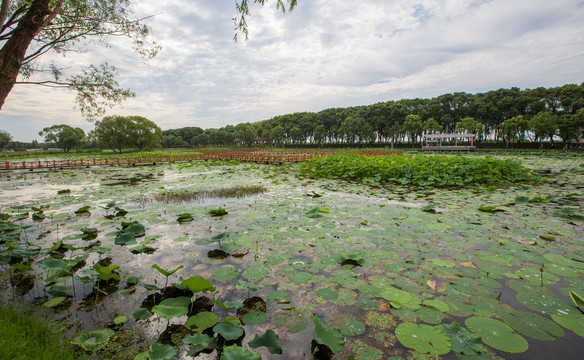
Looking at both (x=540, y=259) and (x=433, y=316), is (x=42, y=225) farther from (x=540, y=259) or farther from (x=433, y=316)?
(x=540, y=259)

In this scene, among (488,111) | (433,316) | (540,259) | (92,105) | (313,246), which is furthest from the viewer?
(488,111)

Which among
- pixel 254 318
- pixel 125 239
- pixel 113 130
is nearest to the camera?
pixel 254 318

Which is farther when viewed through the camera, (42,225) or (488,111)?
(488,111)

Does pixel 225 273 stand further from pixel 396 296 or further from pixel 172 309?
pixel 396 296

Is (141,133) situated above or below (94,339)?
above

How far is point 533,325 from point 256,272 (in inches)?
90.4

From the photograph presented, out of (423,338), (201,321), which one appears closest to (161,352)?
(201,321)

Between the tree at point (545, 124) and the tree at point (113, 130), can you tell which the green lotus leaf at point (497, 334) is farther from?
the tree at point (113, 130)

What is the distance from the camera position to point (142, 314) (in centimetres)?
188

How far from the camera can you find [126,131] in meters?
46.4

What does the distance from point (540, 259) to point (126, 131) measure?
5692 centimetres

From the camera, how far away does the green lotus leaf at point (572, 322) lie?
166 cm

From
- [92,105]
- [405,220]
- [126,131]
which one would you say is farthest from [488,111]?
[126,131]

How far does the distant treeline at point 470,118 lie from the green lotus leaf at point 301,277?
150ft
